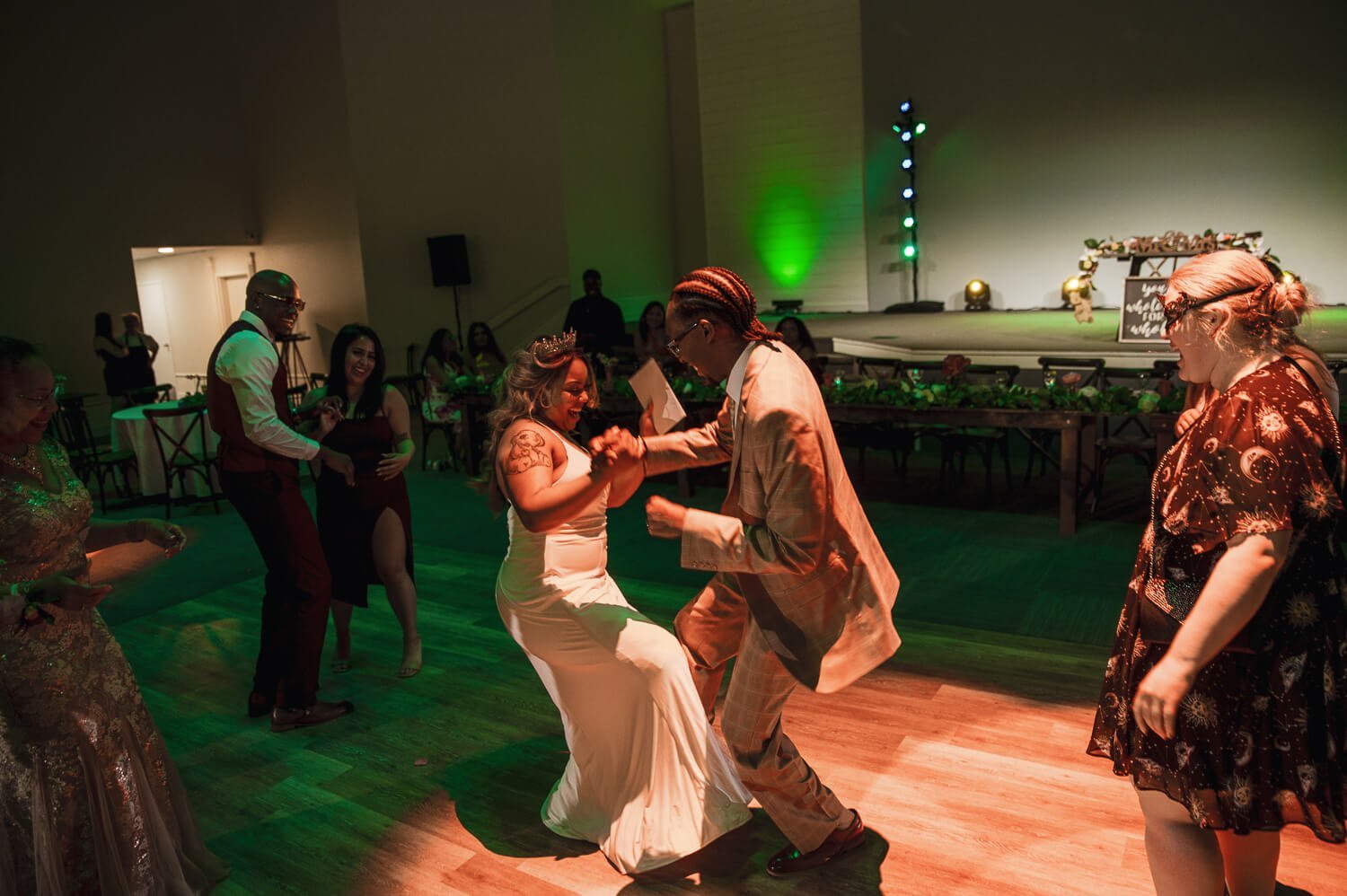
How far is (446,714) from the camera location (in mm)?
3768

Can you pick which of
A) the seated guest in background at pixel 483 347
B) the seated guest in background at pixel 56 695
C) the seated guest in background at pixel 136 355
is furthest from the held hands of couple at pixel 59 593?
the seated guest in background at pixel 136 355

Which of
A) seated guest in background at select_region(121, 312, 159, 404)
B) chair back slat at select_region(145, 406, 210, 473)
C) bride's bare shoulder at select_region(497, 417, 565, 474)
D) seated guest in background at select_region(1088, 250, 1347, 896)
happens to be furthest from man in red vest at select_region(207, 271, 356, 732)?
seated guest in background at select_region(121, 312, 159, 404)

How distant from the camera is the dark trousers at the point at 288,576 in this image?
12.0 feet

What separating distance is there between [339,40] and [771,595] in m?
11.2

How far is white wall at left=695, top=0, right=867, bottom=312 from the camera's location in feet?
43.5

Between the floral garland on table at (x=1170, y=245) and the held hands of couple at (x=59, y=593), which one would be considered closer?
the held hands of couple at (x=59, y=593)

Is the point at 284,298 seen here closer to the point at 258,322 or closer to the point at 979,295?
the point at 258,322

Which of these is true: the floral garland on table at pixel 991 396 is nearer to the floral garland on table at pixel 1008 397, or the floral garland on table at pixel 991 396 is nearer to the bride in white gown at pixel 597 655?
the floral garland on table at pixel 1008 397

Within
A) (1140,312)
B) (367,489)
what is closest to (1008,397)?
(1140,312)

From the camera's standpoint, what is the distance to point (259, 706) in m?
3.86

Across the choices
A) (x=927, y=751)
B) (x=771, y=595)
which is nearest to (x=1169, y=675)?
(x=771, y=595)

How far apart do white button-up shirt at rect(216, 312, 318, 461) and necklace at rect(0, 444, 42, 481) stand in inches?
45.3

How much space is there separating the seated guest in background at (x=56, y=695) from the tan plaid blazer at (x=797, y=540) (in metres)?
1.45

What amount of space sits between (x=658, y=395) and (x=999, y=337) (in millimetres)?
8335
